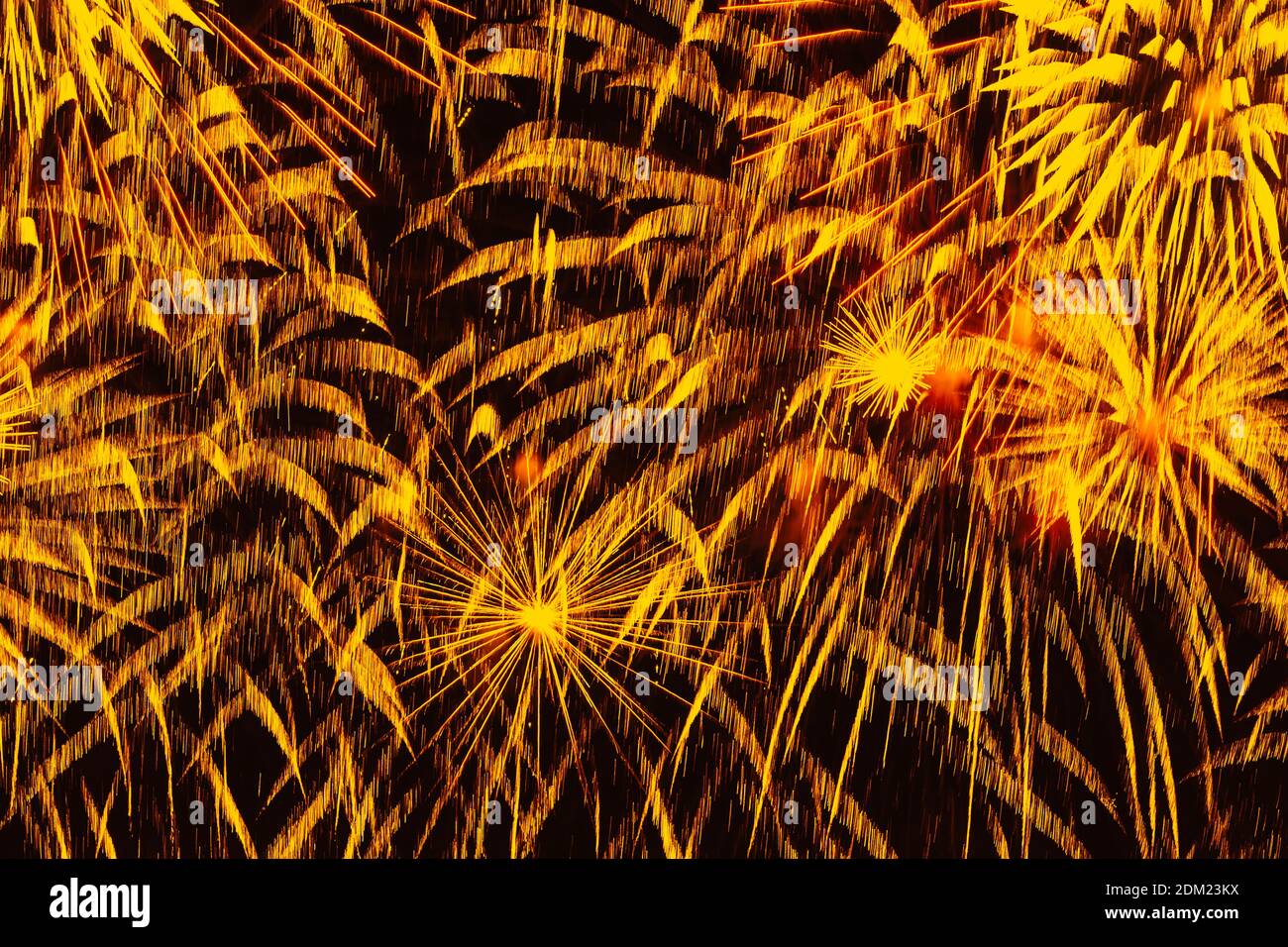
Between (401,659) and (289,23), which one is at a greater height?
(289,23)

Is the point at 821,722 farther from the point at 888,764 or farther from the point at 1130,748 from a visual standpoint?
the point at 1130,748

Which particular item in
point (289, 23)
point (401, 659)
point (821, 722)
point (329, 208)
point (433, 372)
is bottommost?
point (821, 722)

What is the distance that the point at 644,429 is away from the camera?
184cm

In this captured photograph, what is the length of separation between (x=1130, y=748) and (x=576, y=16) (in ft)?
5.22

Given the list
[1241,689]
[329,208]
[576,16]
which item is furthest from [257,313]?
[1241,689]

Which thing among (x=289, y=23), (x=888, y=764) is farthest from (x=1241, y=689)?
(x=289, y=23)

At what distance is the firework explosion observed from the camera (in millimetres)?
1825

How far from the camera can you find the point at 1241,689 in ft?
6.11

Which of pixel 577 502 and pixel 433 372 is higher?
pixel 433 372

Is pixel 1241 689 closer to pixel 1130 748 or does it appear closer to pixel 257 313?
pixel 1130 748

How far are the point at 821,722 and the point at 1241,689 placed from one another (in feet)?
2.39

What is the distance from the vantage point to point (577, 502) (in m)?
1.83

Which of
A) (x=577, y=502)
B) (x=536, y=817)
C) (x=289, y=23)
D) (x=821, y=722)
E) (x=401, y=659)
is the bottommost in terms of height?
(x=536, y=817)

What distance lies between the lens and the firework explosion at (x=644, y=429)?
1825 mm
